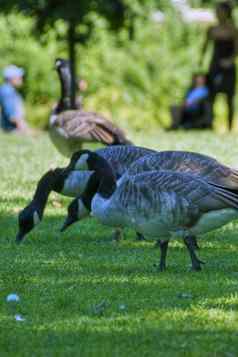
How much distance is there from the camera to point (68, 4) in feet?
64.6

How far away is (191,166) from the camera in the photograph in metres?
9.02

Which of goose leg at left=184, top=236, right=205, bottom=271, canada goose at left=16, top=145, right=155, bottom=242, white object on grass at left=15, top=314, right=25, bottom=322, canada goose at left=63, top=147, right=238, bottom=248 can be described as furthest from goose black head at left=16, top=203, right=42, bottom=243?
white object on grass at left=15, top=314, right=25, bottom=322

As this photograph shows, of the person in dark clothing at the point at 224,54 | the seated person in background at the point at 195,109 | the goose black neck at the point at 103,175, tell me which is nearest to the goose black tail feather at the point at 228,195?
the goose black neck at the point at 103,175

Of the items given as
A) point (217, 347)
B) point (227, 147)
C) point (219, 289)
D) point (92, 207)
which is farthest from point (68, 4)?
point (217, 347)

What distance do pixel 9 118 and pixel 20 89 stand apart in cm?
373

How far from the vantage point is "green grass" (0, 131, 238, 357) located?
247 inches

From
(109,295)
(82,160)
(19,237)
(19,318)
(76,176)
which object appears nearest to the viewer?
(19,318)

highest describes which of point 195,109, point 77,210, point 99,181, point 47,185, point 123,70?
point 99,181

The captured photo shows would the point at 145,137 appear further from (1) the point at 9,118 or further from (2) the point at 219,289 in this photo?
(2) the point at 219,289

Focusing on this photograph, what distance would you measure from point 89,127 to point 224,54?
979 cm

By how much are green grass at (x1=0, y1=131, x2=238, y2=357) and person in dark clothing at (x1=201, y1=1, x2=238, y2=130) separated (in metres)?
11.8

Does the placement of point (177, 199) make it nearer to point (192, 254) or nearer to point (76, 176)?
point (192, 254)

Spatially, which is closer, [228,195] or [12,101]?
[228,195]

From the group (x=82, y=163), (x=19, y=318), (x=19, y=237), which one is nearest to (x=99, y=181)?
(x=82, y=163)
